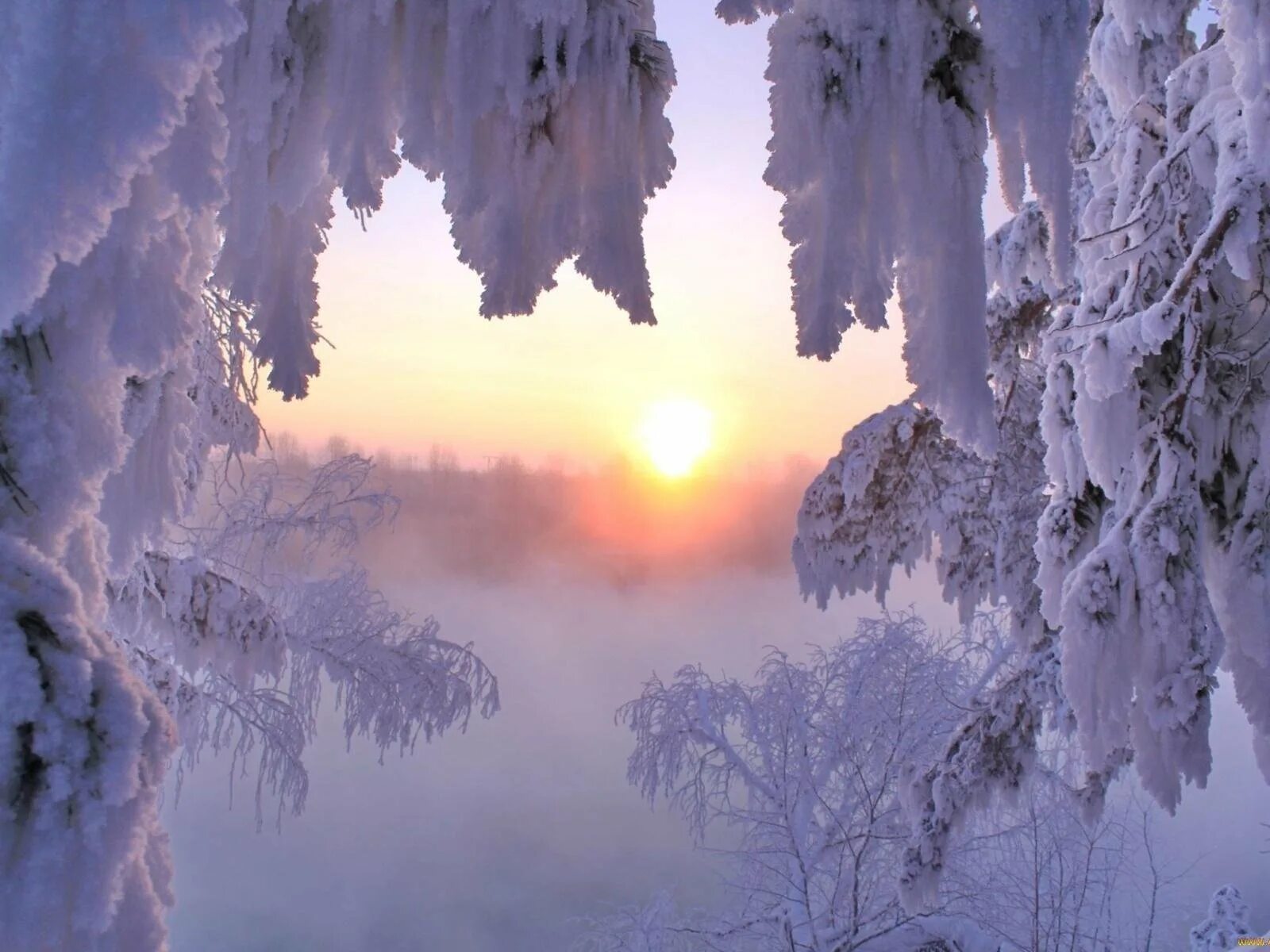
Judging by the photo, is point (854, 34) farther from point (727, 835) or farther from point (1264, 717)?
point (727, 835)

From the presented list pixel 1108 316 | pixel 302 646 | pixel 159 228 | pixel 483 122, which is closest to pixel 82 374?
pixel 159 228

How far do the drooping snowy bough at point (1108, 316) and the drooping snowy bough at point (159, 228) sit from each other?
0.39 metres

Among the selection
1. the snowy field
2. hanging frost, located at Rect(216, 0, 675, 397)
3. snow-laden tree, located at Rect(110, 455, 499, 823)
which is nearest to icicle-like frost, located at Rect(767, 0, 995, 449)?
hanging frost, located at Rect(216, 0, 675, 397)

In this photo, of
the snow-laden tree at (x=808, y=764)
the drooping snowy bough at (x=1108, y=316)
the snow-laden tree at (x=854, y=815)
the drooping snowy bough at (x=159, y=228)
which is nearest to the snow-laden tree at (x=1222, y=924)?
the snow-laden tree at (x=854, y=815)

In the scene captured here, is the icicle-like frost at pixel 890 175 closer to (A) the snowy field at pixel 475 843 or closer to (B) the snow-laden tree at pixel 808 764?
(B) the snow-laden tree at pixel 808 764

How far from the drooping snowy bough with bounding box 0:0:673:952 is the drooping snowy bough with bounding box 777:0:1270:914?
0.39 meters

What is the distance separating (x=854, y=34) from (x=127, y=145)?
1.22 m

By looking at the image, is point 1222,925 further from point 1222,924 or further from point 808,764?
point 808,764

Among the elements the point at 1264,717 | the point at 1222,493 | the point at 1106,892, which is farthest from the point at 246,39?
the point at 1106,892

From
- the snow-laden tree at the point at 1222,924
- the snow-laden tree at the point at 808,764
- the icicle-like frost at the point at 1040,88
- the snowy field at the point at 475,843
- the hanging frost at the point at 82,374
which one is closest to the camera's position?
the hanging frost at the point at 82,374

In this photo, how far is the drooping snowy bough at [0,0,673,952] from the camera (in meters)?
0.93

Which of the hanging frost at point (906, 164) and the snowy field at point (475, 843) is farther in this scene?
the snowy field at point (475, 843)

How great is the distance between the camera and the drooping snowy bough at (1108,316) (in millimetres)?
1438

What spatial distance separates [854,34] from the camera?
4.73 ft
